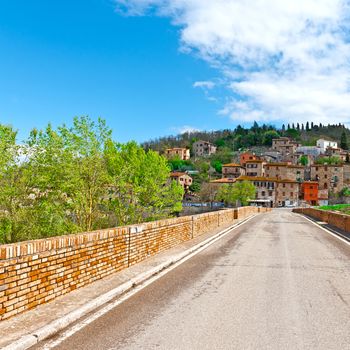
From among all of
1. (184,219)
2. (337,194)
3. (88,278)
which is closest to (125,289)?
(88,278)

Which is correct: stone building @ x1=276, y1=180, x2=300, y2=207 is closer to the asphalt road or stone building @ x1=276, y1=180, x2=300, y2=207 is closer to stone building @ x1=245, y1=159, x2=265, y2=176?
stone building @ x1=245, y1=159, x2=265, y2=176

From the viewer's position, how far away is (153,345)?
479 cm

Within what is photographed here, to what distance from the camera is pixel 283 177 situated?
135625mm

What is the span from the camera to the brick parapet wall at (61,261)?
18.0 feet

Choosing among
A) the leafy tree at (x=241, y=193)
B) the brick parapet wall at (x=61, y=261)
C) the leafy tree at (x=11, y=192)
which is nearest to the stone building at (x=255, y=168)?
the leafy tree at (x=241, y=193)

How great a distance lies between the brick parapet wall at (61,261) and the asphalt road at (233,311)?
111cm

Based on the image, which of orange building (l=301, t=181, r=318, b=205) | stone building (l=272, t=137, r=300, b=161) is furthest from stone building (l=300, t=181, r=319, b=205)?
stone building (l=272, t=137, r=300, b=161)

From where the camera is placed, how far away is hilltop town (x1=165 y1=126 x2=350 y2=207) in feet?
399

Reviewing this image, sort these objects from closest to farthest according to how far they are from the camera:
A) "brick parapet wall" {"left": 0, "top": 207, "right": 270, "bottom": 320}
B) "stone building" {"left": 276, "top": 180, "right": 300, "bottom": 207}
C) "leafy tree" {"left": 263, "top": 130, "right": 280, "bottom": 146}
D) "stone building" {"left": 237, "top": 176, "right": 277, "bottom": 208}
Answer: "brick parapet wall" {"left": 0, "top": 207, "right": 270, "bottom": 320} < "stone building" {"left": 237, "top": 176, "right": 277, "bottom": 208} < "stone building" {"left": 276, "top": 180, "right": 300, "bottom": 207} < "leafy tree" {"left": 263, "top": 130, "right": 280, "bottom": 146}

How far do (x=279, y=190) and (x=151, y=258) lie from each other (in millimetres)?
117084

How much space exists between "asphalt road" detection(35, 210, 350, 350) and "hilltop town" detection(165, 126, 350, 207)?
87.3 m

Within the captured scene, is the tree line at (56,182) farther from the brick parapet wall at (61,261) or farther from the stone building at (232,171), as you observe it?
the stone building at (232,171)

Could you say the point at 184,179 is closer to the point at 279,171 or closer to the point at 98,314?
the point at 279,171

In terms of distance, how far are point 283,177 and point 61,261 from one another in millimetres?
135163
